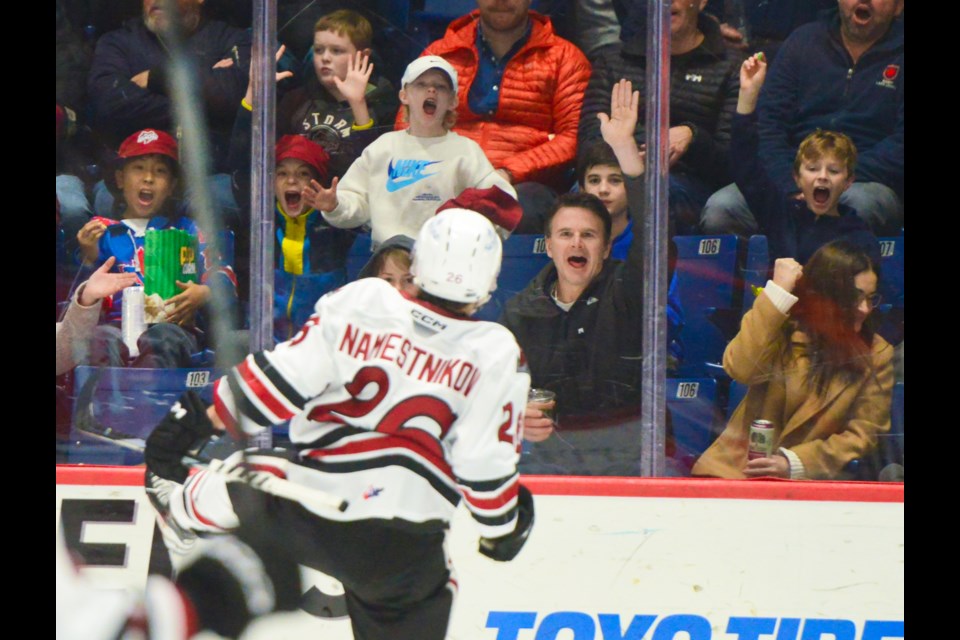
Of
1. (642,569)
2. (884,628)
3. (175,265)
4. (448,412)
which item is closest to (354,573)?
(448,412)

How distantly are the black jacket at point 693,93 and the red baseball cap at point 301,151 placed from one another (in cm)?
71

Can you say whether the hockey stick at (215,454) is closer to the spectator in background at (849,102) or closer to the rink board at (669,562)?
the rink board at (669,562)

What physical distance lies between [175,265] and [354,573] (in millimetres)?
964

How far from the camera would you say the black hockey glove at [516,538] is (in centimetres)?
283

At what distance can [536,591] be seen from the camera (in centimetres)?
289

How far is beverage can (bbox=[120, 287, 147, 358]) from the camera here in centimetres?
296

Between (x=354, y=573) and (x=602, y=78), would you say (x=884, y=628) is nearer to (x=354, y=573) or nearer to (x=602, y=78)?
(x=354, y=573)

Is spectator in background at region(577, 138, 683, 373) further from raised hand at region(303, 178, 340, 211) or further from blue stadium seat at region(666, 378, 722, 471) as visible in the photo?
raised hand at region(303, 178, 340, 211)

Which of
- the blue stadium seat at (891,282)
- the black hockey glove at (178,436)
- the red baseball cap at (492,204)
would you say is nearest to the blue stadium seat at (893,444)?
the blue stadium seat at (891,282)

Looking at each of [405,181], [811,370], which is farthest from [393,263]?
[811,370]

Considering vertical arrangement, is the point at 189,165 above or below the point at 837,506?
above

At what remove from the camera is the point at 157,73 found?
2.97m

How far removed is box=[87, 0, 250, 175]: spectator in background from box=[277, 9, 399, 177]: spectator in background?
0.52 feet

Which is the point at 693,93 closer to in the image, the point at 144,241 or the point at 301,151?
the point at 301,151
